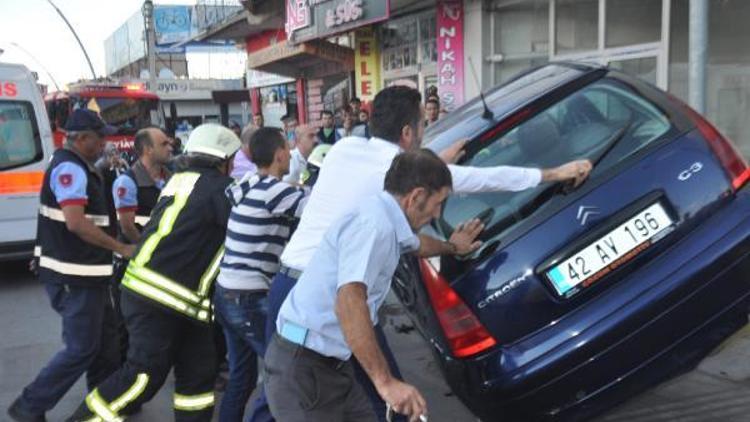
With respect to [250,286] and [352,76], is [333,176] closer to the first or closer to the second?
[250,286]

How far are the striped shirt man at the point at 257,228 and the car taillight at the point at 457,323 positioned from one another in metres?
0.75

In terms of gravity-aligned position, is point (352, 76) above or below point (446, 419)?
above

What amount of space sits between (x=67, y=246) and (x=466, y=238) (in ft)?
7.69

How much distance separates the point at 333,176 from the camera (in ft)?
8.94

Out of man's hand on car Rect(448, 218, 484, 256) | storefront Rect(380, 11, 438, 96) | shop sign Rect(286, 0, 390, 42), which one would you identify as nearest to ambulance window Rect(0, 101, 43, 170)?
shop sign Rect(286, 0, 390, 42)

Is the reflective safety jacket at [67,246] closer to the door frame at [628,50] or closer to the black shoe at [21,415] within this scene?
the black shoe at [21,415]

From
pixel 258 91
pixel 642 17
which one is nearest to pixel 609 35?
pixel 642 17

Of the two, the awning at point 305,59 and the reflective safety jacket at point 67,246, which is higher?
the awning at point 305,59

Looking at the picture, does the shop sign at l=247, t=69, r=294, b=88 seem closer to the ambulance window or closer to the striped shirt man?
the ambulance window

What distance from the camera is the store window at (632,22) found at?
27.6 feet

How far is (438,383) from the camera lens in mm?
4434

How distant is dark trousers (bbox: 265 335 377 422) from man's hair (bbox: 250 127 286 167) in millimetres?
1167

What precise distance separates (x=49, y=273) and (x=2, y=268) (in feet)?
19.8

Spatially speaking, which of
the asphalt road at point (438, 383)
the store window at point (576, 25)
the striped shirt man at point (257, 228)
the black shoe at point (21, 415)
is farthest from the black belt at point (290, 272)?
the store window at point (576, 25)
